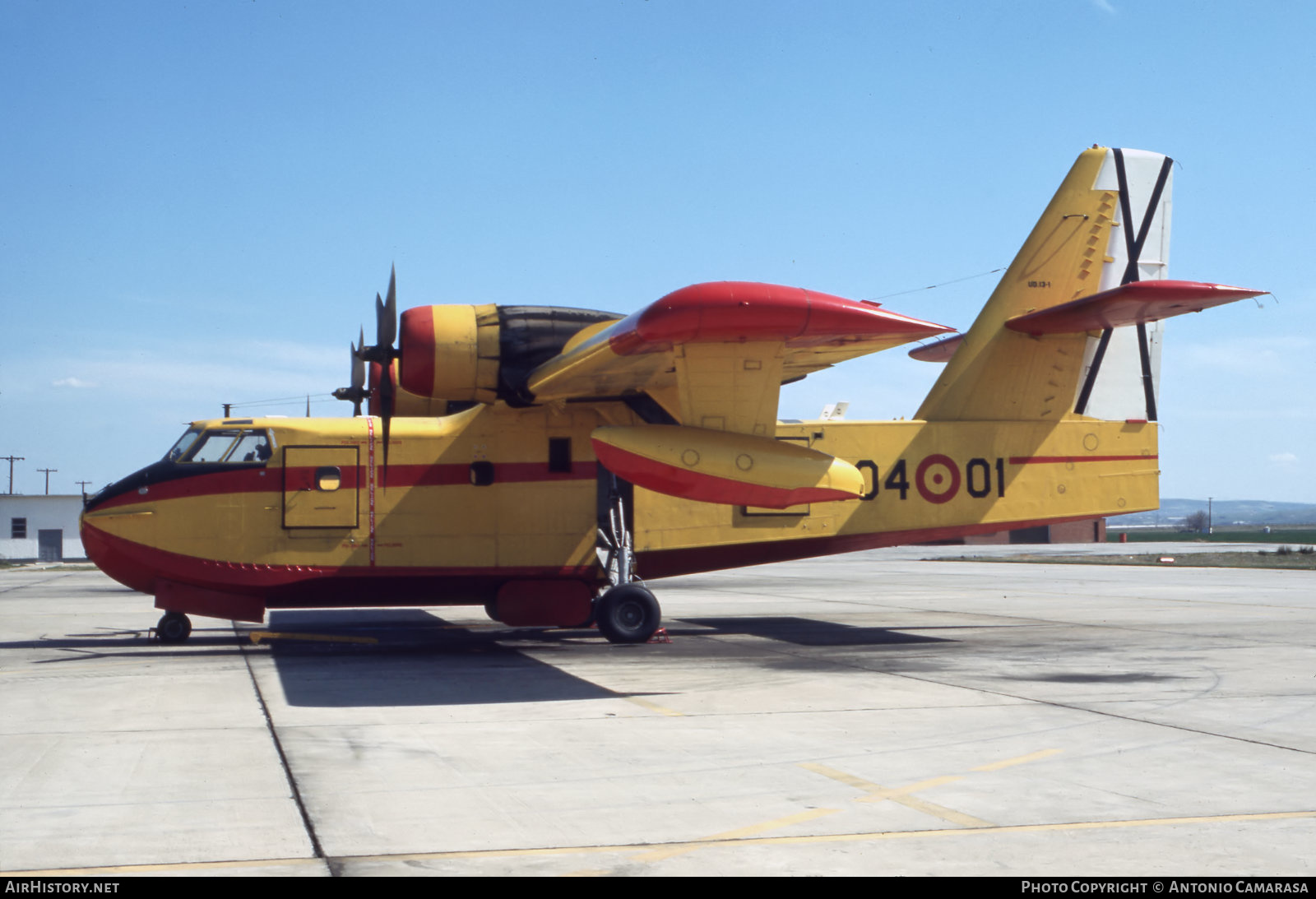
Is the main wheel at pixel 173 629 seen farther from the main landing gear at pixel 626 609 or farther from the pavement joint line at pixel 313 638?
the main landing gear at pixel 626 609

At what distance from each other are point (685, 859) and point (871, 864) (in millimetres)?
890

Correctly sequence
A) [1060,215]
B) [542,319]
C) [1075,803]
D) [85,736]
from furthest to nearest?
1. [1060,215]
2. [542,319]
3. [85,736]
4. [1075,803]

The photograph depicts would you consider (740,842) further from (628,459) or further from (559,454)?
(559,454)

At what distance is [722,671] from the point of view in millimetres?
12734

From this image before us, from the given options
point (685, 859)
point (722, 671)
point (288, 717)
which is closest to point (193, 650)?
point (288, 717)

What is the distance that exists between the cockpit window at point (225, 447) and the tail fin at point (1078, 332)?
9807 millimetres

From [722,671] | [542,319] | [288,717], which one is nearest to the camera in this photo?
[288,717]

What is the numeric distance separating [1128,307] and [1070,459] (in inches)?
129

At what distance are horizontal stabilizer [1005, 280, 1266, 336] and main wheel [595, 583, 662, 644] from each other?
695 centimetres

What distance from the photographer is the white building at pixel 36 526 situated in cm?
7400

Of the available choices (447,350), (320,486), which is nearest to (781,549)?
(447,350)

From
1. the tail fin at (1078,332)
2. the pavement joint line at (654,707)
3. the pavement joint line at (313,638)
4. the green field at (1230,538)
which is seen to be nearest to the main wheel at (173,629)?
the pavement joint line at (313,638)

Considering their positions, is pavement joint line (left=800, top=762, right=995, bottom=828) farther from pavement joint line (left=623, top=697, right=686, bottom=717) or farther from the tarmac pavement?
pavement joint line (left=623, top=697, right=686, bottom=717)

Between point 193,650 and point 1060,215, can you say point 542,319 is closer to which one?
point 193,650
